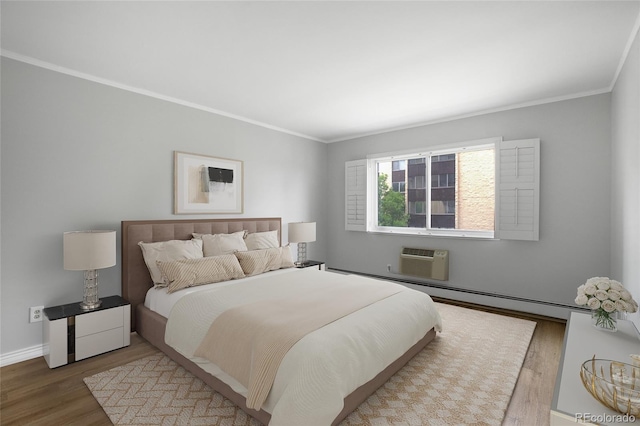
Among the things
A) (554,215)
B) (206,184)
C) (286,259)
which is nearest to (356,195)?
(286,259)

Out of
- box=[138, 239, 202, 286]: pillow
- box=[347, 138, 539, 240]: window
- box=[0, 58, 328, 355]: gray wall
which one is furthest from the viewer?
box=[347, 138, 539, 240]: window

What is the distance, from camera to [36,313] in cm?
270

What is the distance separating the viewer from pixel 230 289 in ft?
9.00

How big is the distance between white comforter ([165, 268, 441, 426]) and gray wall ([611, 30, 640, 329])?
1.66 meters

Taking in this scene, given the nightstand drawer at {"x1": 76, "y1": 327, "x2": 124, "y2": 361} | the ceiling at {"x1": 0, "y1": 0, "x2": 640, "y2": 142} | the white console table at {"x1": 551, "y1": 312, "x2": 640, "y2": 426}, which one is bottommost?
the nightstand drawer at {"x1": 76, "y1": 327, "x2": 124, "y2": 361}

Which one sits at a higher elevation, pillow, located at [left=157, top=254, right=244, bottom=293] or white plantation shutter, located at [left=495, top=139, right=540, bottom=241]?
white plantation shutter, located at [left=495, top=139, right=540, bottom=241]

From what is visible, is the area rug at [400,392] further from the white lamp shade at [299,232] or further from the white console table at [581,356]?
the white lamp shade at [299,232]

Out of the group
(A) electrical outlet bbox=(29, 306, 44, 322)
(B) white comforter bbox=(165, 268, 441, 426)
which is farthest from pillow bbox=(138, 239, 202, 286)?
(A) electrical outlet bbox=(29, 306, 44, 322)

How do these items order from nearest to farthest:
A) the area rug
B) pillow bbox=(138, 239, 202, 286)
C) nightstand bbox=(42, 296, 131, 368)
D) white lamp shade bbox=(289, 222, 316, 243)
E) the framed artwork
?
the area rug
nightstand bbox=(42, 296, 131, 368)
pillow bbox=(138, 239, 202, 286)
the framed artwork
white lamp shade bbox=(289, 222, 316, 243)

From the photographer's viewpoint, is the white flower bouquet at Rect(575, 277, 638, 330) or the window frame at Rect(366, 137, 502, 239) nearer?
the white flower bouquet at Rect(575, 277, 638, 330)

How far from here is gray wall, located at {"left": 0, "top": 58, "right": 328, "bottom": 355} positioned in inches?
102

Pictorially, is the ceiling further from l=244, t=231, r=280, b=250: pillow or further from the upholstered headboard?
l=244, t=231, r=280, b=250: pillow

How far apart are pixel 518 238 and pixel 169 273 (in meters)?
4.09

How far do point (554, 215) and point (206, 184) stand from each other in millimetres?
4379
